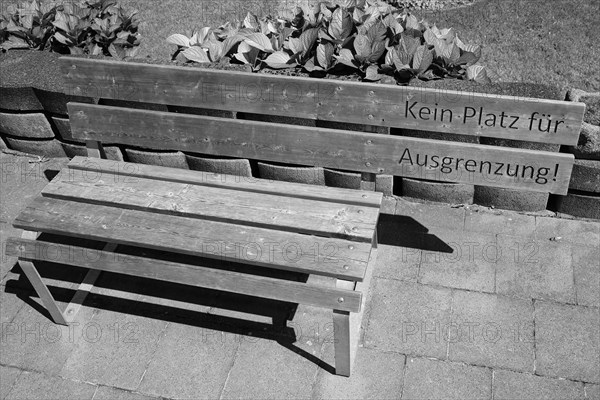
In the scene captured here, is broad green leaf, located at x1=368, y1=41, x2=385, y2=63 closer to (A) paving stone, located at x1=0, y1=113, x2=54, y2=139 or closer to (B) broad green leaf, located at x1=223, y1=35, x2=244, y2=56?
(B) broad green leaf, located at x1=223, y1=35, x2=244, y2=56

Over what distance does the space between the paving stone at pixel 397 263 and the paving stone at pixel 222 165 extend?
1039mm

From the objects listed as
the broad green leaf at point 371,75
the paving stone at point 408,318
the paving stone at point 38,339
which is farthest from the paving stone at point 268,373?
the broad green leaf at point 371,75

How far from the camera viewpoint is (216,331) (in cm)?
417

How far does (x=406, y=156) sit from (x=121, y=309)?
6.20ft

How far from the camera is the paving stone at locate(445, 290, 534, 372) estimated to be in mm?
3883

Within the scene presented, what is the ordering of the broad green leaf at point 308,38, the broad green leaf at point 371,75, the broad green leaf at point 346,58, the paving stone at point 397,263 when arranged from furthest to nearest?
the broad green leaf at point 308,38 → the broad green leaf at point 346,58 → the broad green leaf at point 371,75 → the paving stone at point 397,263

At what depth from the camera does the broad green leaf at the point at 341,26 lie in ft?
15.7

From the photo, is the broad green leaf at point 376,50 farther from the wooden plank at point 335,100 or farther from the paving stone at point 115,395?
the paving stone at point 115,395

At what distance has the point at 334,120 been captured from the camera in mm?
4070

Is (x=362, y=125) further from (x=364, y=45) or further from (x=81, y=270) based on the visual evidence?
(x=81, y=270)

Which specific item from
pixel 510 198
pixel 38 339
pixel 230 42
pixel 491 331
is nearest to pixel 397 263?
pixel 491 331

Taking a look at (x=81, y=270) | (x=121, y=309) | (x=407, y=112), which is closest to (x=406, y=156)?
(x=407, y=112)

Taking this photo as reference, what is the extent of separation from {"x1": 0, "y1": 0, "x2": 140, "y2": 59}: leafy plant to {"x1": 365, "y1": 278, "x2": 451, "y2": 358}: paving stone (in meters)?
2.59

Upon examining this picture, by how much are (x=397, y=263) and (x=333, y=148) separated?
2.89 ft
